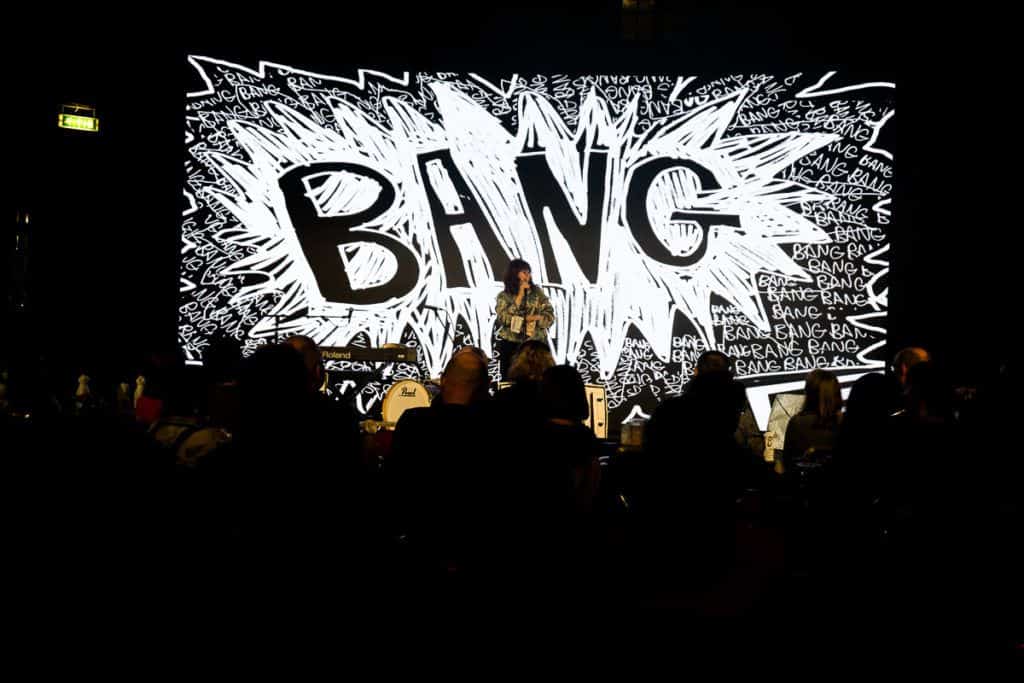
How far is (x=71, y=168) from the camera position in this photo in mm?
8039

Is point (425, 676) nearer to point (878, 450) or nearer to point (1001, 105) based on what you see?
point (878, 450)

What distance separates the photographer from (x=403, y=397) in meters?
6.51

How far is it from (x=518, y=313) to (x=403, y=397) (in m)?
1.28

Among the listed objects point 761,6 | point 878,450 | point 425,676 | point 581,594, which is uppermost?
point 761,6

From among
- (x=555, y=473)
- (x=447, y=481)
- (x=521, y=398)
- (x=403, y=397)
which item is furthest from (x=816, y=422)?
(x=403, y=397)

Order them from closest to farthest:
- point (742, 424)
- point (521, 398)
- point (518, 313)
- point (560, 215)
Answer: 1. point (521, 398)
2. point (742, 424)
3. point (518, 313)
4. point (560, 215)

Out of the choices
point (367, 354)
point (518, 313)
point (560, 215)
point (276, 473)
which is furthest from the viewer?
point (560, 215)

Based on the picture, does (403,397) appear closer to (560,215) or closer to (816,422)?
(560,215)

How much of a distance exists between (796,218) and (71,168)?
6385 mm

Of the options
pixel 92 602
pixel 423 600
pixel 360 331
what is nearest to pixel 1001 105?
pixel 360 331

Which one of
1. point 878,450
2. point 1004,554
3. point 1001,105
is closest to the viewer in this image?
point 1004,554

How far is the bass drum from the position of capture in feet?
21.2

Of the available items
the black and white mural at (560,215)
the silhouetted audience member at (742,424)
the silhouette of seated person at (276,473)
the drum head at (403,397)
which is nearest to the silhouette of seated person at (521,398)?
the silhouette of seated person at (276,473)

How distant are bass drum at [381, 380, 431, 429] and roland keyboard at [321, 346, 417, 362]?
413 mm
